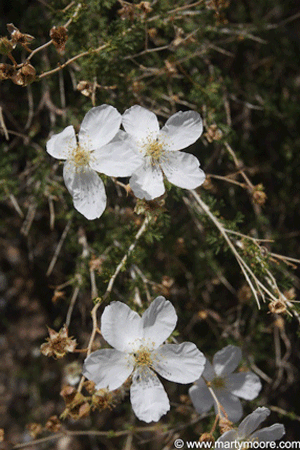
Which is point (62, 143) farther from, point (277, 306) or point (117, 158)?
point (277, 306)

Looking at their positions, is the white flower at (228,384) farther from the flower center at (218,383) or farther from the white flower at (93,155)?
the white flower at (93,155)

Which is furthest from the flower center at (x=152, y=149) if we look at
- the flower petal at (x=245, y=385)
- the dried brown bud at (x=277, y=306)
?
the flower petal at (x=245, y=385)

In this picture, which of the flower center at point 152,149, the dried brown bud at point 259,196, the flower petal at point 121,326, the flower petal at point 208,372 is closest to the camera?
the flower petal at point 121,326

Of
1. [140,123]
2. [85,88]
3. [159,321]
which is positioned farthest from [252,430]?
[85,88]

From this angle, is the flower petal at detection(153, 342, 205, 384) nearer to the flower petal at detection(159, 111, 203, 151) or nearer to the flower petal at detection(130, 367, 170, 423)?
the flower petal at detection(130, 367, 170, 423)

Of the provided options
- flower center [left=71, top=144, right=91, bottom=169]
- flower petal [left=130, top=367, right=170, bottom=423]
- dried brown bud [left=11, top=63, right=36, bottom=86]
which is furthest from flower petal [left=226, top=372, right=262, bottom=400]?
dried brown bud [left=11, top=63, right=36, bottom=86]

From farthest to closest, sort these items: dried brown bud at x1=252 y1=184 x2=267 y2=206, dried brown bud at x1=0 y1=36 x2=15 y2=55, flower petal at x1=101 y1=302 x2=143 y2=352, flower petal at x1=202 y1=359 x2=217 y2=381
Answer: flower petal at x1=202 y1=359 x2=217 y2=381 → dried brown bud at x1=252 y1=184 x2=267 y2=206 → flower petal at x1=101 y1=302 x2=143 y2=352 → dried brown bud at x1=0 y1=36 x2=15 y2=55
